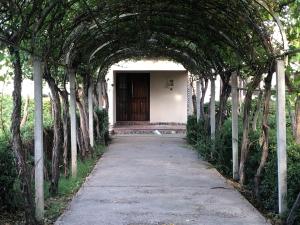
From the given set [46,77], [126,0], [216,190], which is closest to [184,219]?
[216,190]

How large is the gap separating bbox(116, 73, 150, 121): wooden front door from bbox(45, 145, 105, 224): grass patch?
41.8 feet

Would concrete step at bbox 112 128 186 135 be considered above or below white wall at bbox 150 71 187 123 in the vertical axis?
below

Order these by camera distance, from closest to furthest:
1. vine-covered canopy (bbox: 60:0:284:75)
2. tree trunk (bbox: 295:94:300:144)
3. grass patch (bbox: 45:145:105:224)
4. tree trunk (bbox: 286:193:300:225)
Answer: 1. tree trunk (bbox: 286:193:300:225)
2. grass patch (bbox: 45:145:105:224)
3. tree trunk (bbox: 295:94:300:144)
4. vine-covered canopy (bbox: 60:0:284:75)

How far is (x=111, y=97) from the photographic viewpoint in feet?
74.6

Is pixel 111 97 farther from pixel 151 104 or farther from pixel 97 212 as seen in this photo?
pixel 97 212

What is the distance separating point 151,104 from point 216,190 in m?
16.1

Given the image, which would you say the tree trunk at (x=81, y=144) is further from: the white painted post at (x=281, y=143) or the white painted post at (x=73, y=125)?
the white painted post at (x=281, y=143)

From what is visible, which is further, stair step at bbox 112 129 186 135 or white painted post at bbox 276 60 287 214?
stair step at bbox 112 129 186 135

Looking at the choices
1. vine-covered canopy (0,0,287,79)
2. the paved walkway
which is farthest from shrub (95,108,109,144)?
the paved walkway

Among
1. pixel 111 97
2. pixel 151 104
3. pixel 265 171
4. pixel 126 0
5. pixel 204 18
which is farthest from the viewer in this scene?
pixel 151 104

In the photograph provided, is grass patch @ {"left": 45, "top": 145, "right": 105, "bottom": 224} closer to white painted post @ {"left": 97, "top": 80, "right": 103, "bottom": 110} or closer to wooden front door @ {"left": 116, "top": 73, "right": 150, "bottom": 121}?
white painted post @ {"left": 97, "top": 80, "right": 103, "bottom": 110}

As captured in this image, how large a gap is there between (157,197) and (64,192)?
5.48 ft

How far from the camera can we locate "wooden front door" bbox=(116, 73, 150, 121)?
24594 millimetres

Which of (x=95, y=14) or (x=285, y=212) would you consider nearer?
(x=285, y=212)
